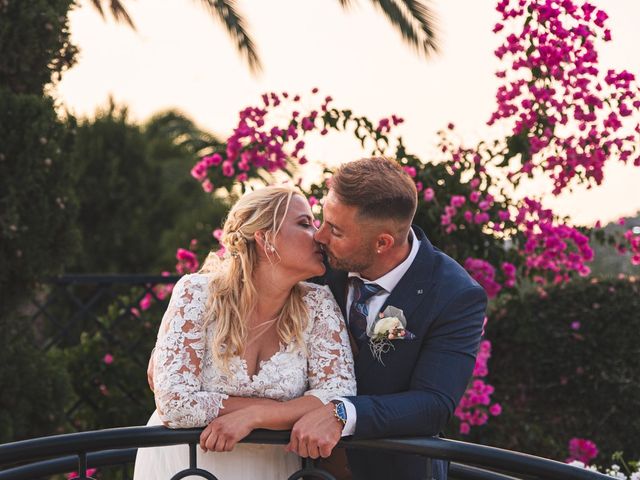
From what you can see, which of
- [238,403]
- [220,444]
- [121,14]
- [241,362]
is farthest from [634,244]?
[121,14]

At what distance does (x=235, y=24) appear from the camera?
9172 mm

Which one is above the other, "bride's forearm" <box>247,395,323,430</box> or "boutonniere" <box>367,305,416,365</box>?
"boutonniere" <box>367,305,416,365</box>

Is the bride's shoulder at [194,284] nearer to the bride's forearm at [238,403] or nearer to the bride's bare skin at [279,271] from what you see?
the bride's bare skin at [279,271]

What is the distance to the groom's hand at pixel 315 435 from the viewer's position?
2.57 metres

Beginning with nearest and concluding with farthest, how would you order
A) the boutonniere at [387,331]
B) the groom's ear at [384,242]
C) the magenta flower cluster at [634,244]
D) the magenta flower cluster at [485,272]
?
the boutonniere at [387,331] < the groom's ear at [384,242] < the magenta flower cluster at [485,272] < the magenta flower cluster at [634,244]

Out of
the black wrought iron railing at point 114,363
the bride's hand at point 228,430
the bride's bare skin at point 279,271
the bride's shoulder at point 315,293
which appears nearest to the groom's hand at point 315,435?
the bride's hand at point 228,430

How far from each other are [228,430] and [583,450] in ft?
12.3

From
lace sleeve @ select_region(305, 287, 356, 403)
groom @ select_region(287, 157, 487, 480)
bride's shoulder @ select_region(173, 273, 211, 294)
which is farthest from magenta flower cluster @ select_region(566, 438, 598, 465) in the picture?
bride's shoulder @ select_region(173, 273, 211, 294)

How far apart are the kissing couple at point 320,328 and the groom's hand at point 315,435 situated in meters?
0.08

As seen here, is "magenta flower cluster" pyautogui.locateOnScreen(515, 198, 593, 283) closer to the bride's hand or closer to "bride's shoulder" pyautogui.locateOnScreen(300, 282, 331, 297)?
"bride's shoulder" pyautogui.locateOnScreen(300, 282, 331, 297)

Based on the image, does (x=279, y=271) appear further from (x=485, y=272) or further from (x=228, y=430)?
(x=485, y=272)

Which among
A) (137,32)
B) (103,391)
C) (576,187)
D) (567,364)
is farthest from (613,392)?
(137,32)

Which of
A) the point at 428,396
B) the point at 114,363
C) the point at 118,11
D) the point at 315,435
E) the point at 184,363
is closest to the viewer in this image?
the point at 315,435

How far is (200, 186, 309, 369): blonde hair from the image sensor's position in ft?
10.2
